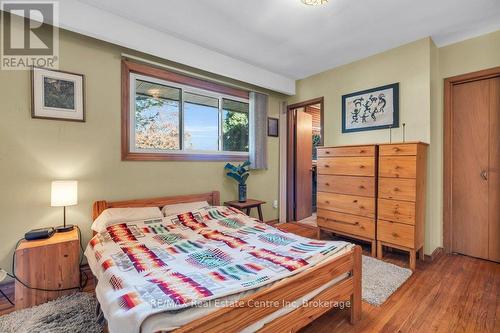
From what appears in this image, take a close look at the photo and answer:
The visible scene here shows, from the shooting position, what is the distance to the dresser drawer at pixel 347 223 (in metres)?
2.82

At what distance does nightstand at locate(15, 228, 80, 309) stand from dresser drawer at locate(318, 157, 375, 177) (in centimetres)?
283

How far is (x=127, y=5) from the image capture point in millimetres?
2207

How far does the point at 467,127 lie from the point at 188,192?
3.45 m

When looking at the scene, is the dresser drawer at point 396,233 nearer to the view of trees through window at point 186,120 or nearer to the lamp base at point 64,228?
the view of trees through window at point 186,120

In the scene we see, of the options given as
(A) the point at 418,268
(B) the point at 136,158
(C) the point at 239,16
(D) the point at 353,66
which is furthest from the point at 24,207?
(D) the point at 353,66

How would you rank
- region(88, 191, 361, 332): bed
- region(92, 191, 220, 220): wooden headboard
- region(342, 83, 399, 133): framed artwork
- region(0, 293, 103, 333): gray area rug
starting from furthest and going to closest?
region(342, 83, 399, 133): framed artwork
region(92, 191, 220, 220): wooden headboard
region(0, 293, 103, 333): gray area rug
region(88, 191, 361, 332): bed

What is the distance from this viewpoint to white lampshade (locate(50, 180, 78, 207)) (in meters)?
2.10

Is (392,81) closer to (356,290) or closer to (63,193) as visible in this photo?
(356,290)

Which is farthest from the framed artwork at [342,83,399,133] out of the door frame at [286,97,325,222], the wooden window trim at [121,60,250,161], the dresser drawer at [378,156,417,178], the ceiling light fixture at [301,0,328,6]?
the wooden window trim at [121,60,250,161]

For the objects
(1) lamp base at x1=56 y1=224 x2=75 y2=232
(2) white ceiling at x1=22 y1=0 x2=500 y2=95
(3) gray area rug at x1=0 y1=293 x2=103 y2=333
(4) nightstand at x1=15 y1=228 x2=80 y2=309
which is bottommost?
(3) gray area rug at x1=0 y1=293 x2=103 y2=333

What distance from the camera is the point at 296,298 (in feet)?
4.37

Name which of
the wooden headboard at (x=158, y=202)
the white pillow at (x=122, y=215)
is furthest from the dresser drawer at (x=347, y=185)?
the white pillow at (x=122, y=215)

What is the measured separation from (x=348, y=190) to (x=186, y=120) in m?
2.28

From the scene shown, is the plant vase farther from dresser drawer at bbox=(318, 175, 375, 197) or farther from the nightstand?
the nightstand
